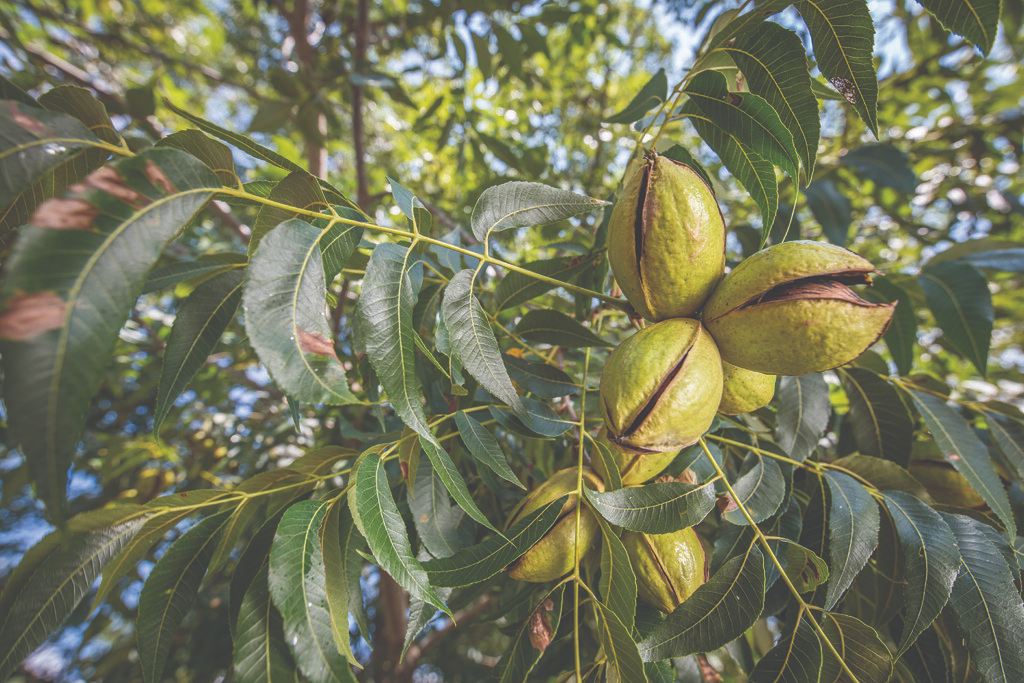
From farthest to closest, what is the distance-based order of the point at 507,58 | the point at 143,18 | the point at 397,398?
1. the point at 143,18
2. the point at 507,58
3. the point at 397,398

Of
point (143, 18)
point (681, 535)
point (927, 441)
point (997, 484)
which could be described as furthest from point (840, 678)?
point (143, 18)

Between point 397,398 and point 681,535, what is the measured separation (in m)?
0.75

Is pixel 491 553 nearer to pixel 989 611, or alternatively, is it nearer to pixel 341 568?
pixel 341 568

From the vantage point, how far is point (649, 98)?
59.9 inches

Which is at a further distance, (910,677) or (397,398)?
(910,677)

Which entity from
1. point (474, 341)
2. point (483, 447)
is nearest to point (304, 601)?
point (483, 447)

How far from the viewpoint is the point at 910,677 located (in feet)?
3.65

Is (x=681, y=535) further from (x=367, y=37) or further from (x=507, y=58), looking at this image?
(x=367, y=37)

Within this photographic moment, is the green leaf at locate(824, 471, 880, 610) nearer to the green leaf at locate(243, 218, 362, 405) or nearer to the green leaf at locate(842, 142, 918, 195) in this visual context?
the green leaf at locate(243, 218, 362, 405)

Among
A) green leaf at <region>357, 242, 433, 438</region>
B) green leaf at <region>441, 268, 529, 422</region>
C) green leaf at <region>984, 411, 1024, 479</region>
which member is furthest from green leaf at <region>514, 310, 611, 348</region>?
green leaf at <region>984, 411, 1024, 479</region>

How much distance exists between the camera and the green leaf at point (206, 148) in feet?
2.96

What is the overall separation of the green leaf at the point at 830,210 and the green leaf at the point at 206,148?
6.86 ft

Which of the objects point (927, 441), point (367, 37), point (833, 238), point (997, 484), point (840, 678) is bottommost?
point (840, 678)

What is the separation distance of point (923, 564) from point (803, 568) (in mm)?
239
